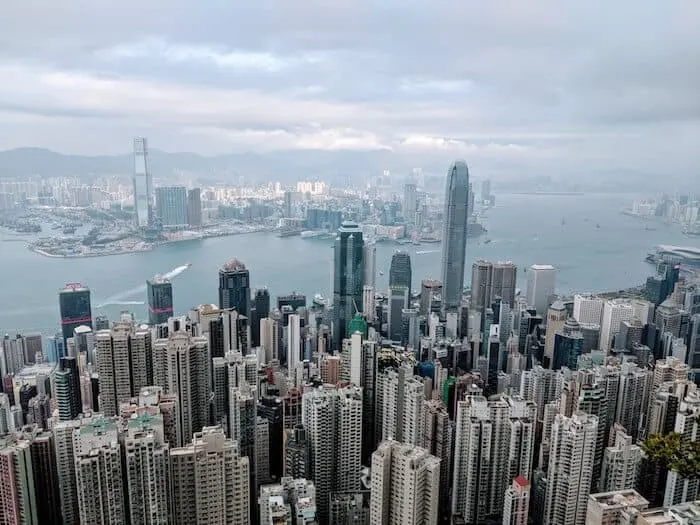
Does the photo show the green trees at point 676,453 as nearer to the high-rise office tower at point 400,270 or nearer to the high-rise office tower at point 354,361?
the high-rise office tower at point 354,361

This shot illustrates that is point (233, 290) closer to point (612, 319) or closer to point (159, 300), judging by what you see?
point (159, 300)

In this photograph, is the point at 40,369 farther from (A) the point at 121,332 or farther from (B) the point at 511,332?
(B) the point at 511,332

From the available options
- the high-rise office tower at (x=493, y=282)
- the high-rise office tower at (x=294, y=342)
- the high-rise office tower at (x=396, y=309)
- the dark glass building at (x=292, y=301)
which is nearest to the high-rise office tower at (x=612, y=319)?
the high-rise office tower at (x=493, y=282)

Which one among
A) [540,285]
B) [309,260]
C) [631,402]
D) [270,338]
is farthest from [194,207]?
[631,402]

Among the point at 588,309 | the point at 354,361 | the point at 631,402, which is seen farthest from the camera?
the point at 588,309

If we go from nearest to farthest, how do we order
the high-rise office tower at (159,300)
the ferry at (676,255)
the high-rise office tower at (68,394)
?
1. the high-rise office tower at (68,394)
2. the high-rise office tower at (159,300)
3. the ferry at (676,255)

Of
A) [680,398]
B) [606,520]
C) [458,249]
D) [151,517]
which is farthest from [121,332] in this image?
[458,249]
